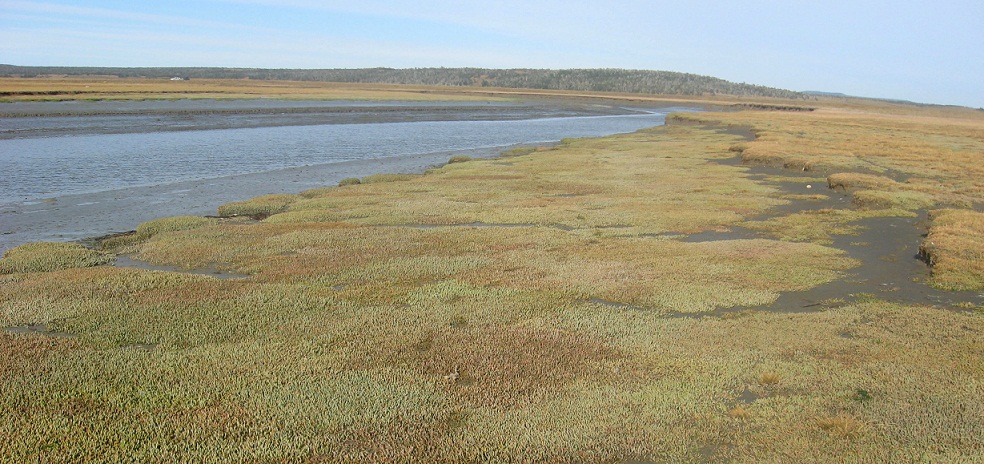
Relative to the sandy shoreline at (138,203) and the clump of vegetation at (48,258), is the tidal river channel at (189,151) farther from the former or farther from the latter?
the clump of vegetation at (48,258)

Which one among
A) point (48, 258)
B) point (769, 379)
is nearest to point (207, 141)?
point (48, 258)

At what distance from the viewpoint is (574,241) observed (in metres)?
23.8

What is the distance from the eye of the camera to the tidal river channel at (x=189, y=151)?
30203mm

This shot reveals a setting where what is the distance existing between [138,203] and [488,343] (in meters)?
23.2

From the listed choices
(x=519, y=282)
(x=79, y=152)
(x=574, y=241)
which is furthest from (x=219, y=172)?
(x=519, y=282)

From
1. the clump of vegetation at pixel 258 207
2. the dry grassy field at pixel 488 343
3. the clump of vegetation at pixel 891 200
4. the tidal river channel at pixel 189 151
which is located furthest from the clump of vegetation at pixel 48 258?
the clump of vegetation at pixel 891 200

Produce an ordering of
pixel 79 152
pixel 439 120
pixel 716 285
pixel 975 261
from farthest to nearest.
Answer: pixel 439 120 → pixel 79 152 → pixel 975 261 → pixel 716 285

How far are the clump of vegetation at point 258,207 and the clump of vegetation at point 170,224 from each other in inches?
87.8

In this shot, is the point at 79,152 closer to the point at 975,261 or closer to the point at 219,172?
the point at 219,172

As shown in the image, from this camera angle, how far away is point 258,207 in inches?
1173

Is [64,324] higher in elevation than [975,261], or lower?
lower

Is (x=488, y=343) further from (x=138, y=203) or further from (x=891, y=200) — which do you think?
(x=891, y=200)

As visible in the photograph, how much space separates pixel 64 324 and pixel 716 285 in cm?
1540

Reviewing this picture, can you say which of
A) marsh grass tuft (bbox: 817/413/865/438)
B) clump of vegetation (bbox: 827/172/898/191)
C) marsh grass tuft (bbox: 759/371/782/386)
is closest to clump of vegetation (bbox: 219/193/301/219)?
marsh grass tuft (bbox: 759/371/782/386)
